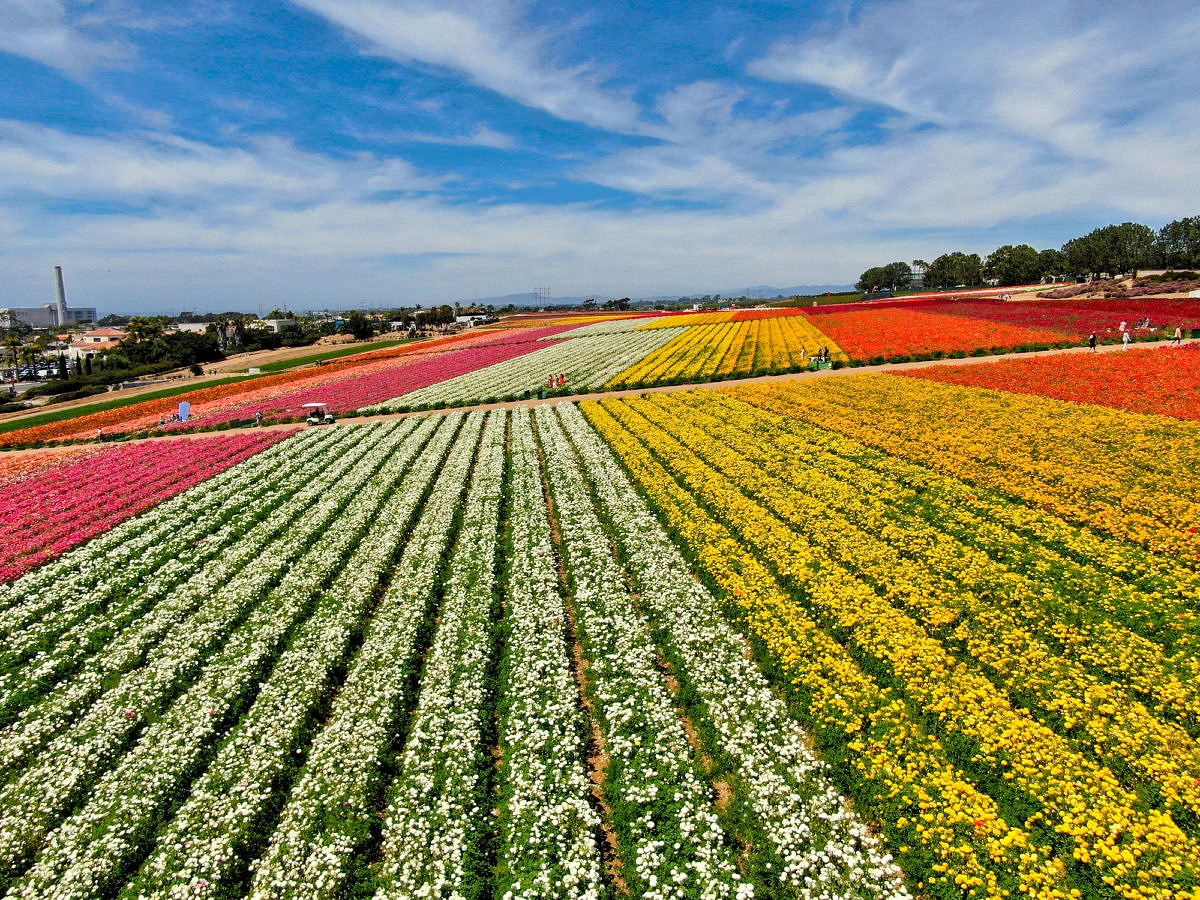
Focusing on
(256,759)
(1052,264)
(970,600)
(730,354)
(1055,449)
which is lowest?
(256,759)

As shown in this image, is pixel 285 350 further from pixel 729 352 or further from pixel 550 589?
pixel 550 589

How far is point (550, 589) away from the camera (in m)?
17.3

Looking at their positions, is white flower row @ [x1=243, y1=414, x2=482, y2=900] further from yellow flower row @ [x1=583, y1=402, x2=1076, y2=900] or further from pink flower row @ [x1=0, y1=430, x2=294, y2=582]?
pink flower row @ [x1=0, y1=430, x2=294, y2=582]

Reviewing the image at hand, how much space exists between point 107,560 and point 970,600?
28408 millimetres

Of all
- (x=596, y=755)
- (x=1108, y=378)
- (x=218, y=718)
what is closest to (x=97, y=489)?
(x=218, y=718)

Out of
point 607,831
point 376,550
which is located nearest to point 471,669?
point 607,831

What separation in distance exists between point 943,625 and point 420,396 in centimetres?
4768

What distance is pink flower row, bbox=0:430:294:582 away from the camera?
934 inches

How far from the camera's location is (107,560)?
70.7 ft

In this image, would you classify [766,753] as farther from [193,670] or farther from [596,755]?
[193,670]

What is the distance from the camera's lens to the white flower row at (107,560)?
18.5 meters

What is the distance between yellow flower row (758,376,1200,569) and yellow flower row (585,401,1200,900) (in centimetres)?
854

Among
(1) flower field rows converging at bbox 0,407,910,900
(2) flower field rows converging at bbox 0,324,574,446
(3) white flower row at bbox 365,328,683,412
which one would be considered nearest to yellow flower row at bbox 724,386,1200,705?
(1) flower field rows converging at bbox 0,407,910,900

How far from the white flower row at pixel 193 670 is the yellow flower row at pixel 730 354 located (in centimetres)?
3449
